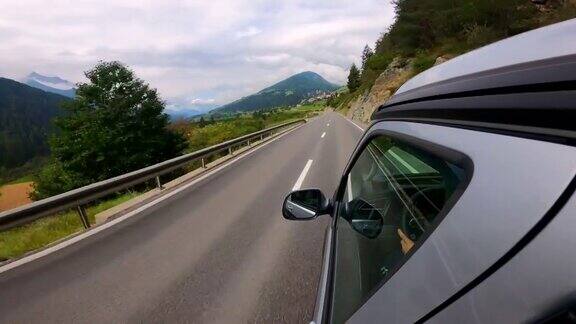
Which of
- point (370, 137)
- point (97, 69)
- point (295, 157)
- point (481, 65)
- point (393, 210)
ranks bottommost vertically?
point (295, 157)

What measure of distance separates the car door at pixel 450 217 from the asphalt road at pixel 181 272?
2.08 m

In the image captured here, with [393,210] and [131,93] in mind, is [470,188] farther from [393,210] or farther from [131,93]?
[131,93]

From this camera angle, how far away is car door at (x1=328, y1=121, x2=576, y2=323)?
77 cm

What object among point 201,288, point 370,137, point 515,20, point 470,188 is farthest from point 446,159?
point 515,20

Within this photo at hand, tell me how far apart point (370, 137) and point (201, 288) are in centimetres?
280

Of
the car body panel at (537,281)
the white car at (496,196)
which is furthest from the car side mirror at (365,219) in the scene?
the car body panel at (537,281)

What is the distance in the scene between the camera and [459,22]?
27750 mm

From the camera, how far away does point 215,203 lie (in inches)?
326

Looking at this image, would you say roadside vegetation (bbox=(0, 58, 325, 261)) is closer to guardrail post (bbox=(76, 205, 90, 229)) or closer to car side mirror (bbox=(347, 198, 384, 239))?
guardrail post (bbox=(76, 205, 90, 229))

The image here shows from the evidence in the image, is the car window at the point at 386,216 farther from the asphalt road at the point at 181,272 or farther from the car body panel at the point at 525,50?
the asphalt road at the point at 181,272

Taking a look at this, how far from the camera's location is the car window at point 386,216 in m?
1.43

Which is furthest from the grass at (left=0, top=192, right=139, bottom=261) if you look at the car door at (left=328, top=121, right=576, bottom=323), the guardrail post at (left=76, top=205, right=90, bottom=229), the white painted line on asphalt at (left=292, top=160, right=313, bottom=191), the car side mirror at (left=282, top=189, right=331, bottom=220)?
the car door at (left=328, top=121, right=576, bottom=323)

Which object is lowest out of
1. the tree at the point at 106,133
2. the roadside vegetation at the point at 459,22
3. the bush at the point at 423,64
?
the tree at the point at 106,133

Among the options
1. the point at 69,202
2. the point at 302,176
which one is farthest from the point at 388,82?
the point at 69,202
